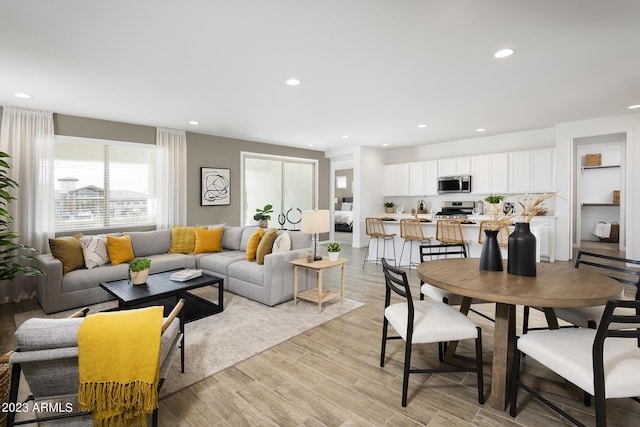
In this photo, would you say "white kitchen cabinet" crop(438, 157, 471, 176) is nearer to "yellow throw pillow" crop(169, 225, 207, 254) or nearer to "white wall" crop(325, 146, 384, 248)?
"white wall" crop(325, 146, 384, 248)

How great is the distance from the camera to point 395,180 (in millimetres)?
8328

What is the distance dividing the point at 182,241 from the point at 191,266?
535 millimetres

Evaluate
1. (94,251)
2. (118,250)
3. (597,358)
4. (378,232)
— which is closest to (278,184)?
(378,232)

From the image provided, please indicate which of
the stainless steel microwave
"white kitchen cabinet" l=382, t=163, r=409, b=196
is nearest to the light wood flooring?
the stainless steel microwave

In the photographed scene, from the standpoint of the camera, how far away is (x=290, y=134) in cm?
649

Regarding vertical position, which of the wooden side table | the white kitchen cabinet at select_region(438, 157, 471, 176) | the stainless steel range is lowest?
the wooden side table

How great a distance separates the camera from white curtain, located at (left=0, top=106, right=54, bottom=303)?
4203 mm

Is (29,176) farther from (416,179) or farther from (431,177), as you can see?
(431,177)

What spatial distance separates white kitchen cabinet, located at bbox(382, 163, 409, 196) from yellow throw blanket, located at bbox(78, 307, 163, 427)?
7378mm

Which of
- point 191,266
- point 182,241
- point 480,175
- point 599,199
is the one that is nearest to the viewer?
point 191,266

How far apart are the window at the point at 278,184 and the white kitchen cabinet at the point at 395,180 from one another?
189 centimetres

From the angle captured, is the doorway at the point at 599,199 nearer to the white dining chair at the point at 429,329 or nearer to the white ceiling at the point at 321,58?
the white ceiling at the point at 321,58

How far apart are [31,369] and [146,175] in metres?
4.76

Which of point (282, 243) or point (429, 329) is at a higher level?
point (282, 243)
